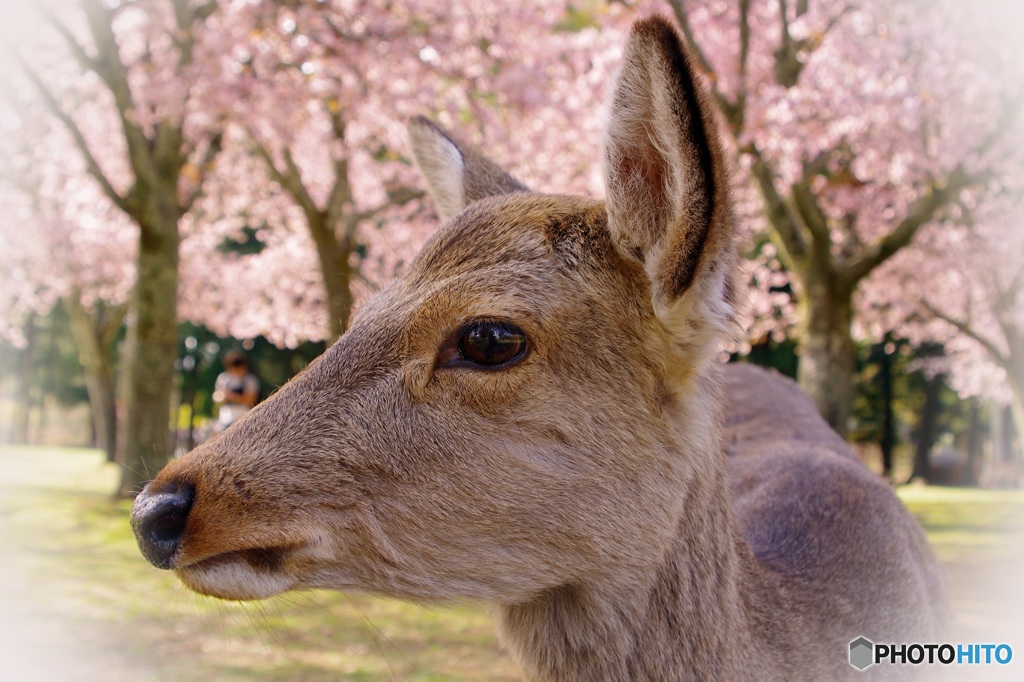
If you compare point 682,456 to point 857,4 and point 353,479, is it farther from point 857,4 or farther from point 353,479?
point 857,4

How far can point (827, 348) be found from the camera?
10875mm

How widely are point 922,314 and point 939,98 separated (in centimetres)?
1236

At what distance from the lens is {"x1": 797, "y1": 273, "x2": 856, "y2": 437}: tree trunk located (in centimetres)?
1065

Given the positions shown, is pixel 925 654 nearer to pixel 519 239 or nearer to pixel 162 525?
pixel 519 239

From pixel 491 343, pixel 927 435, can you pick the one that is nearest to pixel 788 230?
pixel 491 343

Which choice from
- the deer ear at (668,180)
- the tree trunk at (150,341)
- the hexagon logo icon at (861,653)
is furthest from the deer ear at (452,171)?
the tree trunk at (150,341)

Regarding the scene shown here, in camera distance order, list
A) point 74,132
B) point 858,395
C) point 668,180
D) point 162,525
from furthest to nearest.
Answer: point 858,395 < point 74,132 < point 668,180 < point 162,525

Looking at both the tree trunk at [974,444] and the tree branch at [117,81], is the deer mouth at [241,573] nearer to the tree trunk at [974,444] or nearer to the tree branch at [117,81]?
the tree branch at [117,81]

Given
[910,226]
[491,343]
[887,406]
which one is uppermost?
[910,226]

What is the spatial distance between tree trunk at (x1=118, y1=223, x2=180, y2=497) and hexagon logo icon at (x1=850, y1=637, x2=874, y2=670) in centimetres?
1120

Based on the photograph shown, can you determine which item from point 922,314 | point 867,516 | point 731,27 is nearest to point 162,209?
point 731,27

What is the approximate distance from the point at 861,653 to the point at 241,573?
6.47ft

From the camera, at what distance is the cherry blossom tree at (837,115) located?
35.0 feet

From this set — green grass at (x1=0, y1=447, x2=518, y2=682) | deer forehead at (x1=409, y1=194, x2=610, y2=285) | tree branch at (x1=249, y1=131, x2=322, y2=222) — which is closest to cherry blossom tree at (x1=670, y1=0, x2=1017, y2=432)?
green grass at (x1=0, y1=447, x2=518, y2=682)
